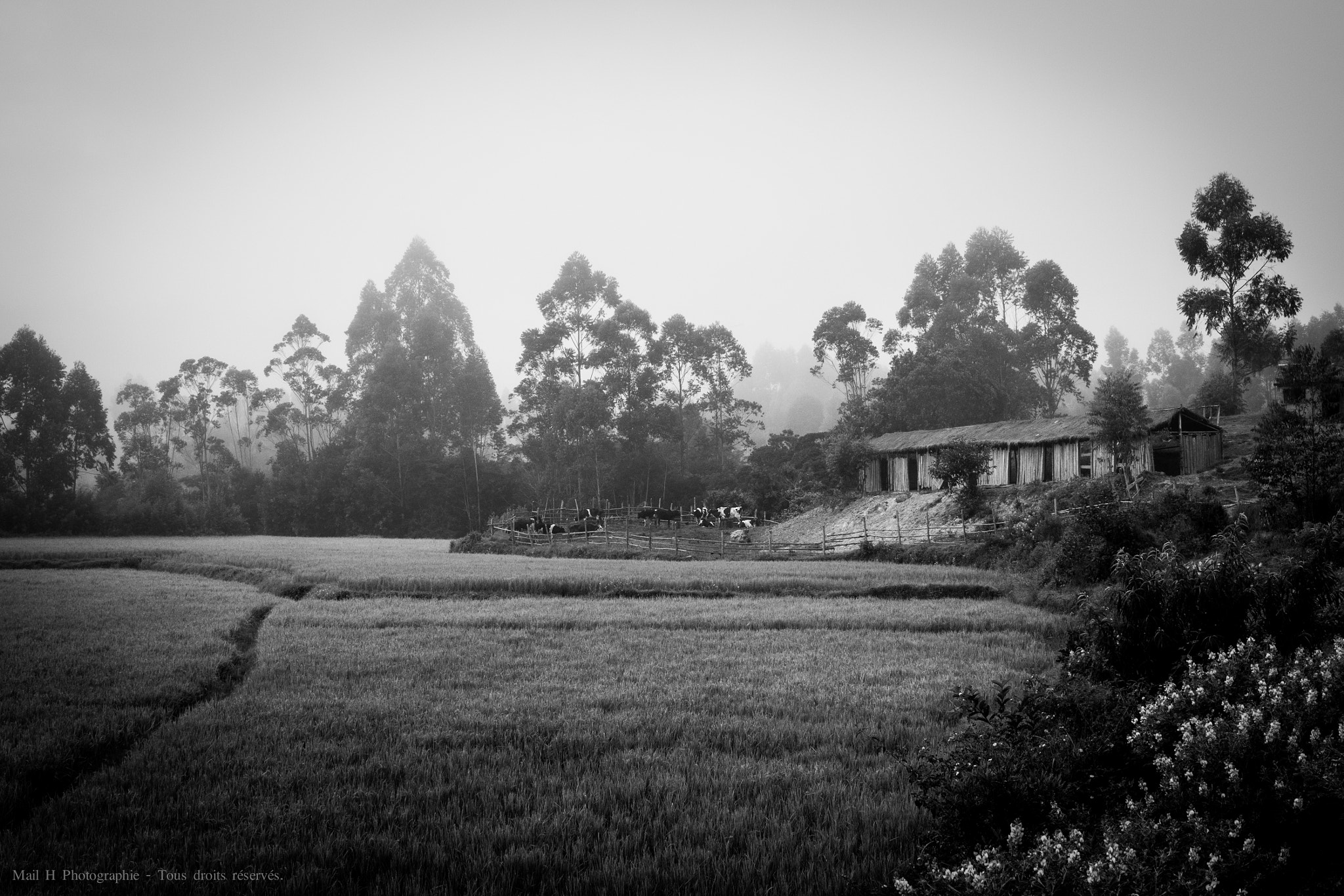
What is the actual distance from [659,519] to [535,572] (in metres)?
23.6

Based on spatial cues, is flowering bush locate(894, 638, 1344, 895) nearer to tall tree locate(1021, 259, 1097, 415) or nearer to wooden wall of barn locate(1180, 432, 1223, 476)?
wooden wall of barn locate(1180, 432, 1223, 476)

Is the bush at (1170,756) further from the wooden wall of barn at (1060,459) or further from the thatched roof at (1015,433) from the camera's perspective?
the thatched roof at (1015,433)

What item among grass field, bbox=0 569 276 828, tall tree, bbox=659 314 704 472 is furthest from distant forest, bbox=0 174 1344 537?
grass field, bbox=0 569 276 828

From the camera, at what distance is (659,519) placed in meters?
47.0

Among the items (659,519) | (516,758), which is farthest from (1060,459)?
(516,758)

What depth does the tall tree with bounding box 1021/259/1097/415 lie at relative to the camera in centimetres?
5709

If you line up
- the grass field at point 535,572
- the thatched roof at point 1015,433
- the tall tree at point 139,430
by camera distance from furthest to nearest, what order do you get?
1. the tall tree at point 139,430
2. the thatched roof at point 1015,433
3. the grass field at point 535,572

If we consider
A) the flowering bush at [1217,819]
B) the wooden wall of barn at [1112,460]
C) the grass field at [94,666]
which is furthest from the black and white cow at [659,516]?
the flowering bush at [1217,819]

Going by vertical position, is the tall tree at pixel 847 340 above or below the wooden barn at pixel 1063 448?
above

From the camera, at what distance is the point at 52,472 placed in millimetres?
28531

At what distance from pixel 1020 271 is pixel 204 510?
65003mm

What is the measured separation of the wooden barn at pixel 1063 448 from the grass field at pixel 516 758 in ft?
80.4

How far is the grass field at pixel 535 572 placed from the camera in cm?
2081

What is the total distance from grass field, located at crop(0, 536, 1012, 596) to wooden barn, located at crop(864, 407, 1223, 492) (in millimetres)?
14109
